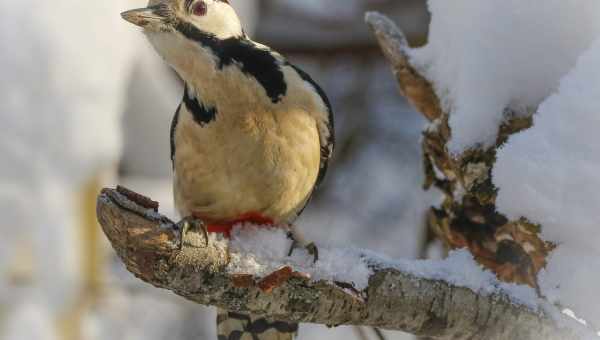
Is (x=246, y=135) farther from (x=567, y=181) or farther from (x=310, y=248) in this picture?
(x=567, y=181)

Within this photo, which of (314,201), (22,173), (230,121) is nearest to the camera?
(230,121)

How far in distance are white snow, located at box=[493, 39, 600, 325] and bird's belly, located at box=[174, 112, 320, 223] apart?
28.4 inches

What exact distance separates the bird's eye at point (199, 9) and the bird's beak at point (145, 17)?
107 millimetres

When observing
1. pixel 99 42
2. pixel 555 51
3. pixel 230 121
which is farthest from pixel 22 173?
pixel 555 51

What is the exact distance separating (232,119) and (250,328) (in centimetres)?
74

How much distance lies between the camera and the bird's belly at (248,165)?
2453 millimetres

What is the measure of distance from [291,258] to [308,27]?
4764 mm

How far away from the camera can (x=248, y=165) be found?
247cm

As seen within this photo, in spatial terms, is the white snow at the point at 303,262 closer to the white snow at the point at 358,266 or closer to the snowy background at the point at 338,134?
the white snow at the point at 358,266

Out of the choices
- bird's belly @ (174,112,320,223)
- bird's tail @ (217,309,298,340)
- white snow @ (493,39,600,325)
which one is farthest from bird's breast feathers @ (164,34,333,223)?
white snow @ (493,39,600,325)

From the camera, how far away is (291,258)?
2.08m

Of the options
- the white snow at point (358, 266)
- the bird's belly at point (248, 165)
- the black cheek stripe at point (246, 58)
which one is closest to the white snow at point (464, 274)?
the white snow at point (358, 266)

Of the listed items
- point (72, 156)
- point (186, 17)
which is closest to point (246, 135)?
point (186, 17)

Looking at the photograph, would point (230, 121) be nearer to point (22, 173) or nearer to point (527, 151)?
point (527, 151)
